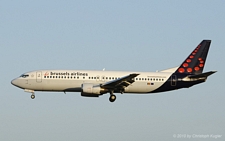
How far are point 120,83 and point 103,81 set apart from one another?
2.24 m

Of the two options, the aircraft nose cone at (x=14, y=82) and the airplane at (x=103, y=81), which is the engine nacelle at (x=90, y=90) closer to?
the airplane at (x=103, y=81)

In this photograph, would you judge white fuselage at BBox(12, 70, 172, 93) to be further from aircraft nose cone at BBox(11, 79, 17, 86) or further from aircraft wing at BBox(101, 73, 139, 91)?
aircraft wing at BBox(101, 73, 139, 91)

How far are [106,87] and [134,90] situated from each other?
358cm

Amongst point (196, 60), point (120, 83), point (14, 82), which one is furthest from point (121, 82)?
point (14, 82)

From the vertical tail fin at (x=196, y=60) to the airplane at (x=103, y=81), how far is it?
33.5 inches

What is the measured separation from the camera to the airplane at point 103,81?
57.3 meters

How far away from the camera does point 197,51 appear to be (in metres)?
63.9

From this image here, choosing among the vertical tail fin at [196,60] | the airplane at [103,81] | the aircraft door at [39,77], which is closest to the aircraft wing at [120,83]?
the airplane at [103,81]

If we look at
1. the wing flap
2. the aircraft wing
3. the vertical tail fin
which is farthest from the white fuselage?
the vertical tail fin

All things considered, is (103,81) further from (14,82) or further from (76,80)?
(14,82)

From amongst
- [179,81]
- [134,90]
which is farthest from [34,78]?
[179,81]

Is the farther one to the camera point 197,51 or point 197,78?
point 197,51

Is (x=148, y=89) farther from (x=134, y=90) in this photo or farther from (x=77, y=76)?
(x=77, y=76)

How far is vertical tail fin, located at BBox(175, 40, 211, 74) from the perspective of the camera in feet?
203
